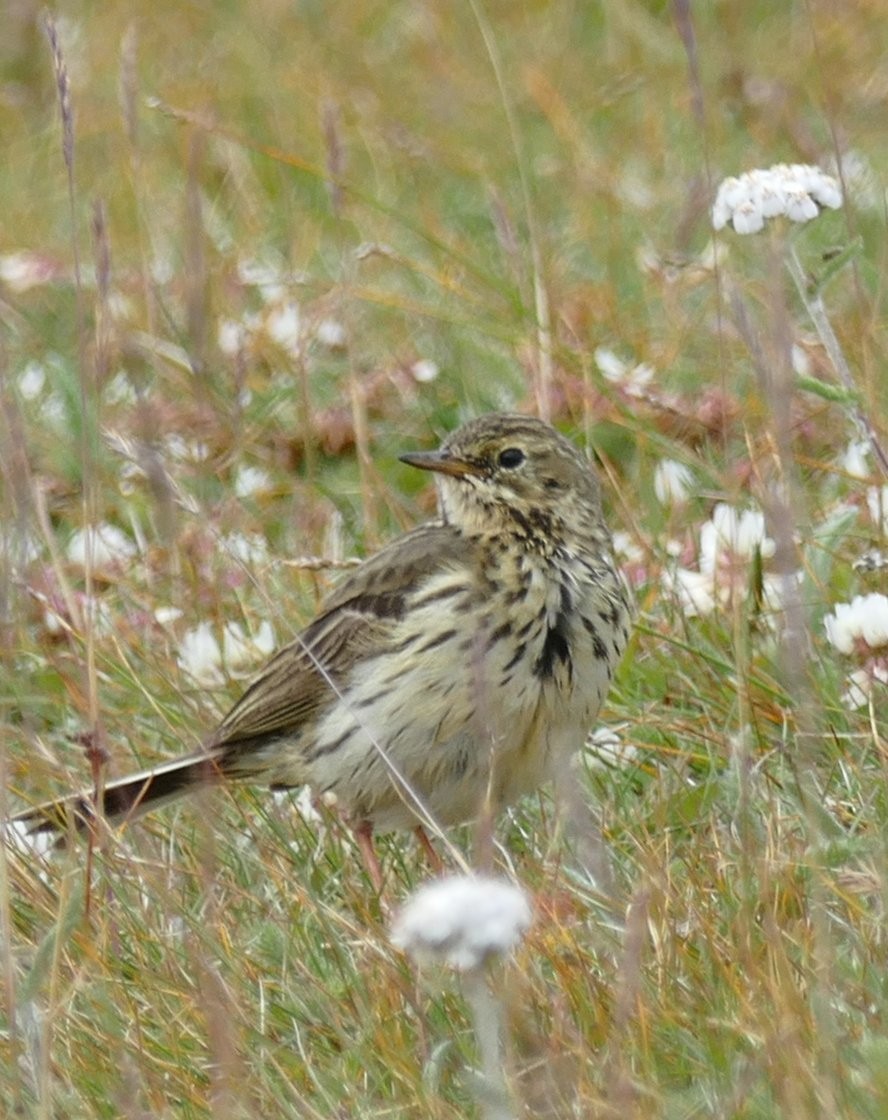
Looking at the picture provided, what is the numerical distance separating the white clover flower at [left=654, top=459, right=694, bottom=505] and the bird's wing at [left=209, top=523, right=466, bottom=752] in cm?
100

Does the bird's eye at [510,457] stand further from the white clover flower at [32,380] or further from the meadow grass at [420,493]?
the white clover flower at [32,380]

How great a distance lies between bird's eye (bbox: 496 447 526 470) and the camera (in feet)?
16.6

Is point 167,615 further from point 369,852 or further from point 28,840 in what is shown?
point 369,852

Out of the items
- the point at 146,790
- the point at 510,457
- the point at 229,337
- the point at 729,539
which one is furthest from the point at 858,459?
the point at 229,337

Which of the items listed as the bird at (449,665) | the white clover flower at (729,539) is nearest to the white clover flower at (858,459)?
the white clover flower at (729,539)

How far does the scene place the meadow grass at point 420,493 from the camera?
3398 millimetres

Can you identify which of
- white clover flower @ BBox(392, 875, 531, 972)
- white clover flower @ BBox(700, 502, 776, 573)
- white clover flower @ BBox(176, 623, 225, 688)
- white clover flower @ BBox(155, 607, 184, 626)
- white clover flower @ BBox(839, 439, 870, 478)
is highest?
white clover flower @ BBox(155, 607, 184, 626)

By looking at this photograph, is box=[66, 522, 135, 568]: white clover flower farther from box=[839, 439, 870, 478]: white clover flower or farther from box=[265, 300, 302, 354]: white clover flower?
box=[839, 439, 870, 478]: white clover flower

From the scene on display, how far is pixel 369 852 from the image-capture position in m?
4.60

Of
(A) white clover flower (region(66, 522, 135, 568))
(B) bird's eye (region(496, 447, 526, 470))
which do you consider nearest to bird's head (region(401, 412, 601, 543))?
(B) bird's eye (region(496, 447, 526, 470))

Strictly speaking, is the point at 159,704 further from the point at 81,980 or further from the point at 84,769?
the point at 81,980

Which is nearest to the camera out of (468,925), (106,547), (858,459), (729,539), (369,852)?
(468,925)

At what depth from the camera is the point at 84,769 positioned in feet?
17.1

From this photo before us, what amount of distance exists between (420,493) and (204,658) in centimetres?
112
